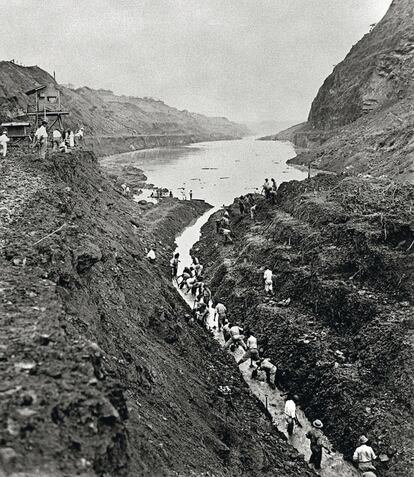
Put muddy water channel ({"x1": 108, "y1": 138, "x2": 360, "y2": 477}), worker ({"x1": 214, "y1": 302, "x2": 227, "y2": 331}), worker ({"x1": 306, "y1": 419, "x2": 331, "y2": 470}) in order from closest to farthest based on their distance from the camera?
worker ({"x1": 306, "y1": 419, "x2": 331, "y2": 470}) < muddy water channel ({"x1": 108, "y1": 138, "x2": 360, "y2": 477}) < worker ({"x1": 214, "y1": 302, "x2": 227, "y2": 331})

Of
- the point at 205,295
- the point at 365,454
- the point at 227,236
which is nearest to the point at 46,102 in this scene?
the point at 227,236

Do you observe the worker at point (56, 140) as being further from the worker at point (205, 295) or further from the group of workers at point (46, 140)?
the worker at point (205, 295)

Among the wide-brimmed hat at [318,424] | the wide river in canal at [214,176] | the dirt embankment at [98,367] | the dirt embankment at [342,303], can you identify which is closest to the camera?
the dirt embankment at [98,367]

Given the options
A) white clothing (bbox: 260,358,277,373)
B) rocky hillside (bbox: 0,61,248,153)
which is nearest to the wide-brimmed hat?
white clothing (bbox: 260,358,277,373)

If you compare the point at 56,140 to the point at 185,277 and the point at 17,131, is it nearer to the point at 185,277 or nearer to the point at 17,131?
the point at 17,131

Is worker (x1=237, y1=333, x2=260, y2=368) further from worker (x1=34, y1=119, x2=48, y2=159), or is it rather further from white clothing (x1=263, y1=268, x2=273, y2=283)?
worker (x1=34, y1=119, x2=48, y2=159)

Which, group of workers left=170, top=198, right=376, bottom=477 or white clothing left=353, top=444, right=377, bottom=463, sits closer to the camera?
white clothing left=353, top=444, right=377, bottom=463

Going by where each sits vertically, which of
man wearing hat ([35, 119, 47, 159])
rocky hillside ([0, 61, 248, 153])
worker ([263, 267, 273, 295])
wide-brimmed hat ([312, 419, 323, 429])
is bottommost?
wide-brimmed hat ([312, 419, 323, 429])

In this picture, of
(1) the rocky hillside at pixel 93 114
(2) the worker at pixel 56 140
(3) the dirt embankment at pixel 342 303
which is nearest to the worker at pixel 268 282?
(3) the dirt embankment at pixel 342 303
